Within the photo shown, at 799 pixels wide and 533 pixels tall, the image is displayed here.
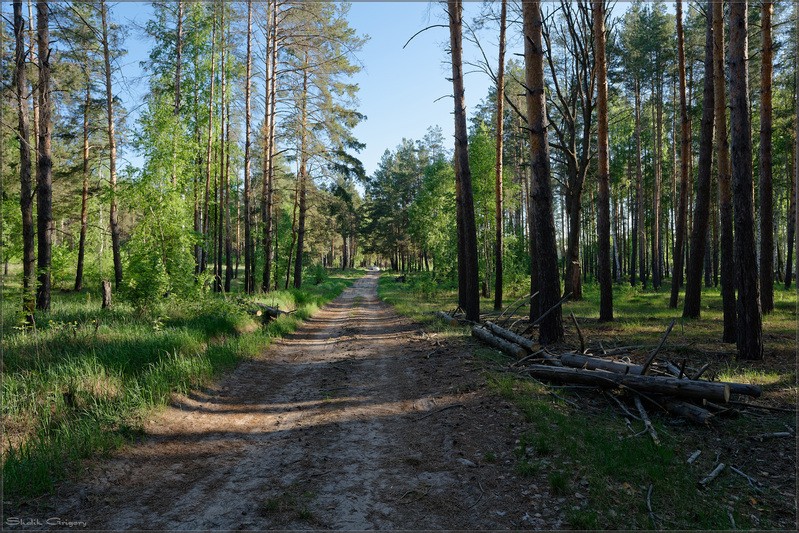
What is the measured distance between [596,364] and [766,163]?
11.4m

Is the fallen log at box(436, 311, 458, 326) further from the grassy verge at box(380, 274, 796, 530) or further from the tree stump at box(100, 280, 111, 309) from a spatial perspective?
the tree stump at box(100, 280, 111, 309)

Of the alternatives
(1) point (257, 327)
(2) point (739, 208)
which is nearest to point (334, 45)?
(1) point (257, 327)

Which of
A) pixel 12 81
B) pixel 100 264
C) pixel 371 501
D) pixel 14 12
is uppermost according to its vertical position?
pixel 14 12

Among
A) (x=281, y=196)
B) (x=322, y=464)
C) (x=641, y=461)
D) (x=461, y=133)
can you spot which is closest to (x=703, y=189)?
(x=461, y=133)

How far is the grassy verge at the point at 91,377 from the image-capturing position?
4172mm

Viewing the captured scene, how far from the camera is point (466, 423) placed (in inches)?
214

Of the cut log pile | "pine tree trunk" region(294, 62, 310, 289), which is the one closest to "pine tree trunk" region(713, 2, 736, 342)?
the cut log pile

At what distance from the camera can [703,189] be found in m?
13.0

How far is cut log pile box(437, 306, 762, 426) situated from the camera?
5.36m

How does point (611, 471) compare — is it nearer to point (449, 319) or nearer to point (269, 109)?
point (449, 319)

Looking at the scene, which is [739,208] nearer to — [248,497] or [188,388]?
[248,497]

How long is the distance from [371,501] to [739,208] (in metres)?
8.54

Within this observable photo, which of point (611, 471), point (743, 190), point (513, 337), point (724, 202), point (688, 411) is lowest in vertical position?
point (611, 471)

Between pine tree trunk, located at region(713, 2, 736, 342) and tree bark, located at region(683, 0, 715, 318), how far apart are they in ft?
4.06
